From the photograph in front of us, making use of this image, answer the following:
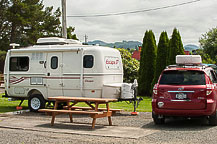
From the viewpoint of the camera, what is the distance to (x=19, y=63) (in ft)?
51.4

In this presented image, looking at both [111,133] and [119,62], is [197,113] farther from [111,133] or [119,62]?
[119,62]

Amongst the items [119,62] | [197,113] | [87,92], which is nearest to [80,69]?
[87,92]

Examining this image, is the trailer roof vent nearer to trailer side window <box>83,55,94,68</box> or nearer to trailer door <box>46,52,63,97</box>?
trailer door <box>46,52,63,97</box>

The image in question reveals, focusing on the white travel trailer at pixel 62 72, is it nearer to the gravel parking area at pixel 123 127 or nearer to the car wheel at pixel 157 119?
the gravel parking area at pixel 123 127

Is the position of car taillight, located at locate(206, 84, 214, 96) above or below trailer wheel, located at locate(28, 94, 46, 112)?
above

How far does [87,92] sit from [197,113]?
503 centimetres

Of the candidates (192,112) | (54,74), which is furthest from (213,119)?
(54,74)

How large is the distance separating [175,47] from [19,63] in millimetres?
10244

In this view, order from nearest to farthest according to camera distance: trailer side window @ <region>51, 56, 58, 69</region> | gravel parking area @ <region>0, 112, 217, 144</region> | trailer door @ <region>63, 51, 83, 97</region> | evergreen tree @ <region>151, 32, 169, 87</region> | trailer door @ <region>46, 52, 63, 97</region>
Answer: gravel parking area @ <region>0, 112, 217, 144</region>
trailer door @ <region>63, 51, 83, 97</region>
trailer door @ <region>46, 52, 63, 97</region>
trailer side window @ <region>51, 56, 58, 69</region>
evergreen tree @ <region>151, 32, 169, 87</region>

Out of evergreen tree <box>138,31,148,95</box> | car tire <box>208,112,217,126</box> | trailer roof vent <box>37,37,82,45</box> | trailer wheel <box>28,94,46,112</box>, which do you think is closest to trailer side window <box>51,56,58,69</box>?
trailer roof vent <box>37,37,82,45</box>

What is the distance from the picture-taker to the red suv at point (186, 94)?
34.0ft

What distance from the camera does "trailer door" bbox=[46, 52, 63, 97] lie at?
14719 millimetres

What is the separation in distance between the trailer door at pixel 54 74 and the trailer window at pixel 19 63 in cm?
111

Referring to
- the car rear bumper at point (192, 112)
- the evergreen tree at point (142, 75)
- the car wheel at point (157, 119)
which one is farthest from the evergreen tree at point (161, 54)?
the car rear bumper at point (192, 112)
